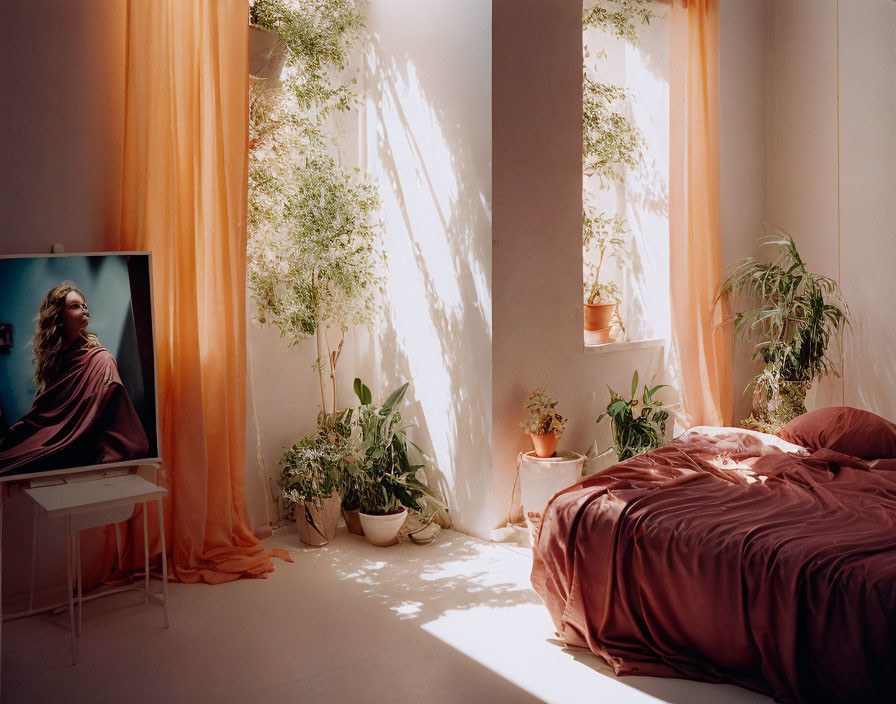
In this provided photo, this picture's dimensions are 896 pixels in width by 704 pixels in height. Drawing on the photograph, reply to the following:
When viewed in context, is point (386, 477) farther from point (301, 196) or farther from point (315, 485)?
point (301, 196)

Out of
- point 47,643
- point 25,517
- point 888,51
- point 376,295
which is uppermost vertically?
Answer: point 888,51

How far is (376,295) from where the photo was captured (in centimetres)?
472

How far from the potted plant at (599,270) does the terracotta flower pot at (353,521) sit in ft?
5.87

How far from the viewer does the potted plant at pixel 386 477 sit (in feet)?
13.8

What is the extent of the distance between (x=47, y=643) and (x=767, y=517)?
2.77 m

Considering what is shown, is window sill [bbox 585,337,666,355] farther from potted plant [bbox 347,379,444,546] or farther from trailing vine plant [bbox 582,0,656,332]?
potted plant [bbox 347,379,444,546]

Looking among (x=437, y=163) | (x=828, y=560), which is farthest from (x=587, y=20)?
(x=828, y=560)

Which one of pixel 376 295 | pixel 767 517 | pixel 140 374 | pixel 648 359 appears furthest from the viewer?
pixel 648 359

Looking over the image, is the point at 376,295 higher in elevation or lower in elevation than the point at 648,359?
higher

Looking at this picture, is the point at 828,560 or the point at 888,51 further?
the point at 888,51

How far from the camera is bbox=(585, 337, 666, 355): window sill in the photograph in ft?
15.4

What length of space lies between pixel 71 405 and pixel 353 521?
5.47 ft

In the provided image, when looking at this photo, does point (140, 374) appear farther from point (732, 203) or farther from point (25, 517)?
point (732, 203)

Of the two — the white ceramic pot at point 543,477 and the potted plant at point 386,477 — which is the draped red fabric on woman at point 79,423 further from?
the white ceramic pot at point 543,477
